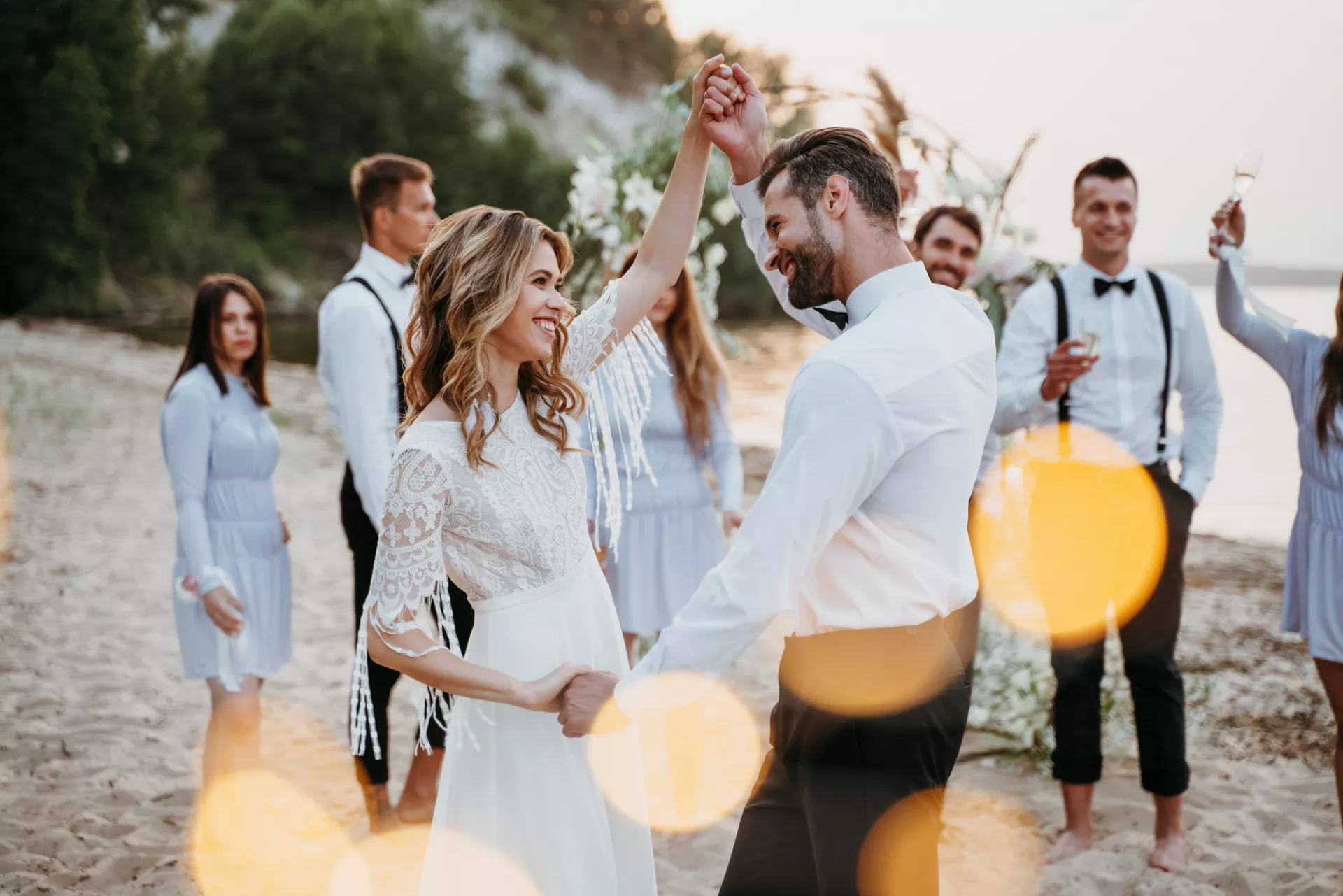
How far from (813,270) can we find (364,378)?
6.42ft

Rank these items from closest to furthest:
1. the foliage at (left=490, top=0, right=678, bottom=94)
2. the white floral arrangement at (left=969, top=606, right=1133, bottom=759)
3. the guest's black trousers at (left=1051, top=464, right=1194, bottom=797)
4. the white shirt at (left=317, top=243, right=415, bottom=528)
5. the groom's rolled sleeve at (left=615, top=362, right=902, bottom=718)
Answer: the groom's rolled sleeve at (left=615, top=362, right=902, bottom=718)
the white shirt at (left=317, top=243, right=415, bottom=528)
the guest's black trousers at (left=1051, top=464, right=1194, bottom=797)
the white floral arrangement at (left=969, top=606, right=1133, bottom=759)
the foliage at (left=490, top=0, right=678, bottom=94)

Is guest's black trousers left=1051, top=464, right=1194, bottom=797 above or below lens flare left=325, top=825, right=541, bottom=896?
above

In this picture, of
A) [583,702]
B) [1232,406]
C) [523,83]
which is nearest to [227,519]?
[583,702]

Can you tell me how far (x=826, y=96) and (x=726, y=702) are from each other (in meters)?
2.95

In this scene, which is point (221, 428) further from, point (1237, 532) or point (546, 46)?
point (546, 46)

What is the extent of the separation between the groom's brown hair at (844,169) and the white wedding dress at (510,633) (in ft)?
2.53

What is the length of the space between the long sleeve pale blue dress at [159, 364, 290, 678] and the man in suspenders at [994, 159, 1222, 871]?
2652mm

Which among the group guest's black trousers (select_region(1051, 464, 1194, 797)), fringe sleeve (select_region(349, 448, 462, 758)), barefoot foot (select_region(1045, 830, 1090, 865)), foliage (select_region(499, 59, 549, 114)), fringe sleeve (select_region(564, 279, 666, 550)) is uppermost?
foliage (select_region(499, 59, 549, 114))

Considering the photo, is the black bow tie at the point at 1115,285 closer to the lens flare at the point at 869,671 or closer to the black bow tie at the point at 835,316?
the black bow tie at the point at 835,316

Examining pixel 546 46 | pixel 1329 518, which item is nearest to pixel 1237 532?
pixel 1329 518

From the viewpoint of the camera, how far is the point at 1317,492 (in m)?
3.45

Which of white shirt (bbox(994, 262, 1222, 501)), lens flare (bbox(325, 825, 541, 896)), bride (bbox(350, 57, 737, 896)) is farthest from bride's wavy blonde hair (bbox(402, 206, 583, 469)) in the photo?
white shirt (bbox(994, 262, 1222, 501))

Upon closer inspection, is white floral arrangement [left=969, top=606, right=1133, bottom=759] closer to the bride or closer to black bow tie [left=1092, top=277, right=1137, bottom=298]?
black bow tie [left=1092, top=277, right=1137, bottom=298]

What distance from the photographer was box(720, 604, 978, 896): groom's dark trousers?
196 centimetres
